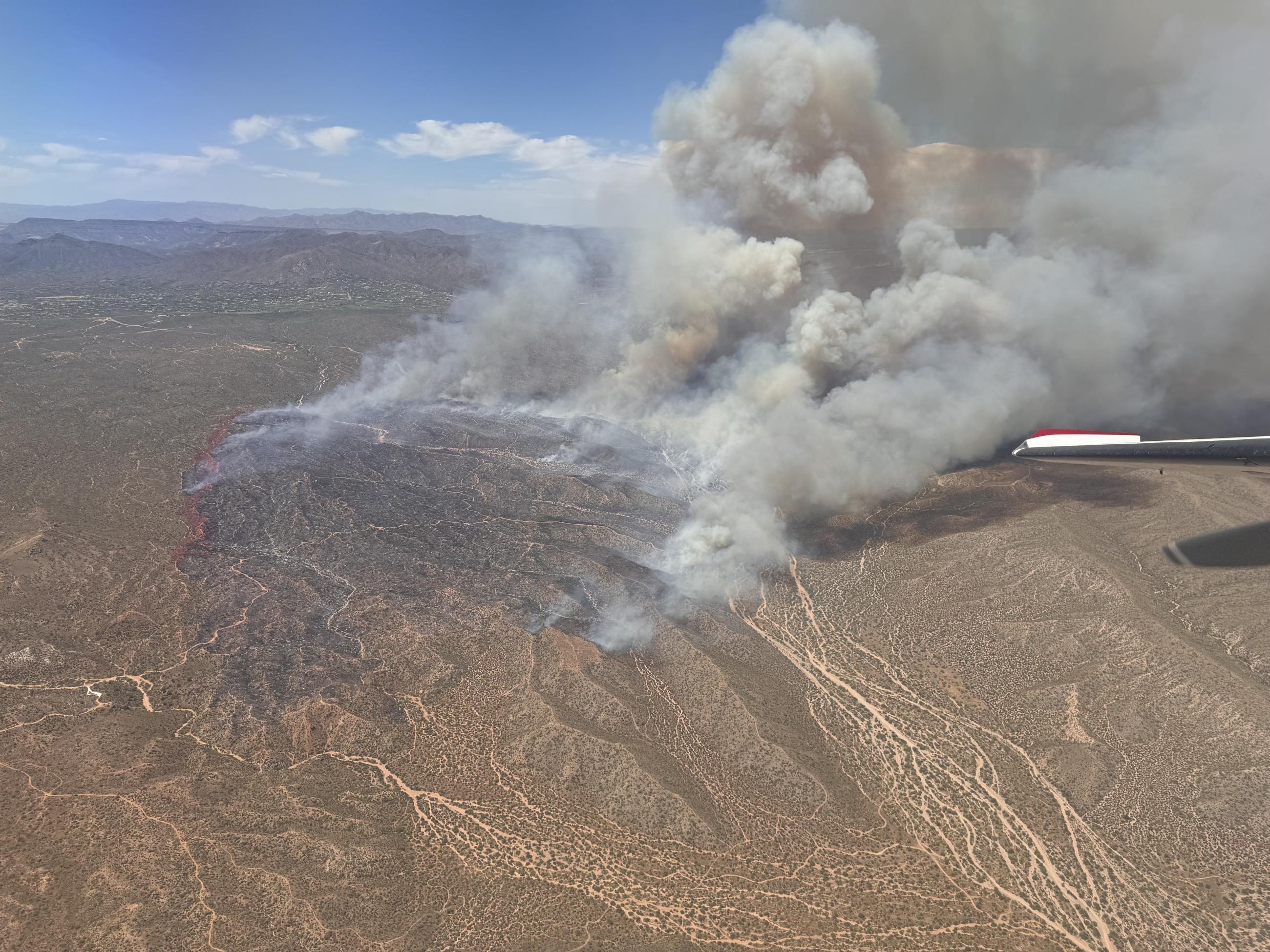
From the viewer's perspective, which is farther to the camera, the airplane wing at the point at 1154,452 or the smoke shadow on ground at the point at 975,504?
the smoke shadow on ground at the point at 975,504

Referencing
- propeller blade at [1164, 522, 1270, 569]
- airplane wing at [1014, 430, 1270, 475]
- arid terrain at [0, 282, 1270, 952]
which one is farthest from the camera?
propeller blade at [1164, 522, 1270, 569]

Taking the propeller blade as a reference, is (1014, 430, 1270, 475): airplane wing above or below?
above

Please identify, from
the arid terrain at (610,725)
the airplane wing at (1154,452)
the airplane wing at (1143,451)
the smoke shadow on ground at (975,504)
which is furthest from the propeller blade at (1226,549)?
the airplane wing at (1154,452)

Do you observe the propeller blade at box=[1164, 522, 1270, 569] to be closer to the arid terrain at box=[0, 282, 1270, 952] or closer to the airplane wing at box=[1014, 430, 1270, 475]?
the arid terrain at box=[0, 282, 1270, 952]

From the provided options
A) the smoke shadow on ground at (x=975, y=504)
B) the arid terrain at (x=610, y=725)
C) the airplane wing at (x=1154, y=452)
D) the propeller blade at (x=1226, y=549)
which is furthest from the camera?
the smoke shadow on ground at (x=975, y=504)

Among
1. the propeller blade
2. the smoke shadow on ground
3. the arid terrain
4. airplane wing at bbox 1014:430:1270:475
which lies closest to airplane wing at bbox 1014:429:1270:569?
airplane wing at bbox 1014:430:1270:475

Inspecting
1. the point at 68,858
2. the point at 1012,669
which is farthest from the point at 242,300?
the point at 1012,669

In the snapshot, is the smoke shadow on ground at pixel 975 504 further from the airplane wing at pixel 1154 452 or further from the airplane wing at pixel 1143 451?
the airplane wing at pixel 1154 452
